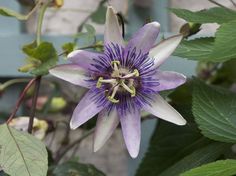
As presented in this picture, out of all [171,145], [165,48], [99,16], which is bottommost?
[171,145]

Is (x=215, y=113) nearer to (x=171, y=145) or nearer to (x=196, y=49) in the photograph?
(x=196, y=49)

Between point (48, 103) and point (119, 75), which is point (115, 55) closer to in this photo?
point (119, 75)

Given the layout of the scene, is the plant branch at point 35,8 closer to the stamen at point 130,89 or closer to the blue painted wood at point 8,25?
the stamen at point 130,89

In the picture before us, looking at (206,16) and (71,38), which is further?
(71,38)

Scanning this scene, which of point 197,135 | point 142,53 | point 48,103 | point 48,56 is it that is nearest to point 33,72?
point 48,56

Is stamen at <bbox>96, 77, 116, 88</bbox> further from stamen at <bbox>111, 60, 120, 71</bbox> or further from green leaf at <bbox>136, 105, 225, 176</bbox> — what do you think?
green leaf at <bbox>136, 105, 225, 176</bbox>

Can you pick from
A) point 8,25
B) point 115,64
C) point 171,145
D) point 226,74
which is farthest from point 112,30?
point 8,25

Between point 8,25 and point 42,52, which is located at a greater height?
point 42,52
